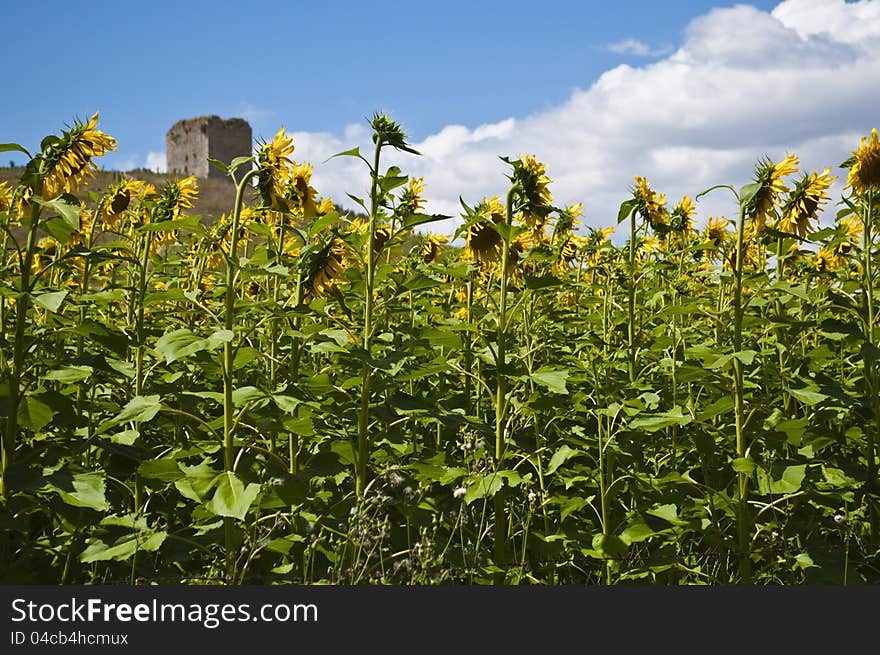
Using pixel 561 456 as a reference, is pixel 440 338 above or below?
above

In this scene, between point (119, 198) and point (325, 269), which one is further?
point (119, 198)

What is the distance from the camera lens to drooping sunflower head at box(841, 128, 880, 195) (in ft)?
12.1

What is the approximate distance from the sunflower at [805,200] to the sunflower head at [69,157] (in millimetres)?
2951

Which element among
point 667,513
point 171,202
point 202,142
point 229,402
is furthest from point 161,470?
point 202,142

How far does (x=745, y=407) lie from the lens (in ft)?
10.8

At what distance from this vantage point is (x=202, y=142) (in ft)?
173

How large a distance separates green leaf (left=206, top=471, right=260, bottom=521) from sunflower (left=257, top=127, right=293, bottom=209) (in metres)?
1.10

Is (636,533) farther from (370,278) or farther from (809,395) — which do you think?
(370,278)

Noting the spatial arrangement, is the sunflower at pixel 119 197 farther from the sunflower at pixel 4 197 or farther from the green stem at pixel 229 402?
the green stem at pixel 229 402

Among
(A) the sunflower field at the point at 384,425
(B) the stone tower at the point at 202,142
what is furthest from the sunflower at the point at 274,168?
(B) the stone tower at the point at 202,142

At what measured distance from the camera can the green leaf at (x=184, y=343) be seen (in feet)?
7.27

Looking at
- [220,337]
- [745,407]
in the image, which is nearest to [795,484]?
[745,407]

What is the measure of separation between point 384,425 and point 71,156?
5.02 ft

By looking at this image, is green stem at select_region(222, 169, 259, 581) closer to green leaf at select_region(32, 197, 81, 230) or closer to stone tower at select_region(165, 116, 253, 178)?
green leaf at select_region(32, 197, 81, 230)
